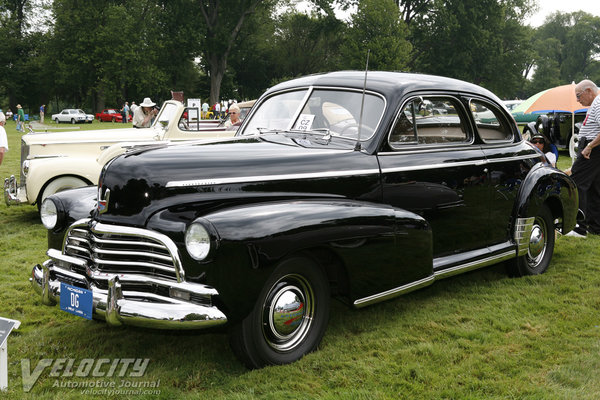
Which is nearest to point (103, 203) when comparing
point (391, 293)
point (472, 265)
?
point (391, 293)

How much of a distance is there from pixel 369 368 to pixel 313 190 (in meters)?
1.20

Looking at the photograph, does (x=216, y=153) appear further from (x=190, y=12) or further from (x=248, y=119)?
(x=190, y=12)

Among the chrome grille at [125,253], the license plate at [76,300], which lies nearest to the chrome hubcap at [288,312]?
the chrome grille at [125,253]

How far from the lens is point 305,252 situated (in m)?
3.46

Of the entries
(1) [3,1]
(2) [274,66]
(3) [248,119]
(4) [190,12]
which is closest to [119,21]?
(4) [190,12]

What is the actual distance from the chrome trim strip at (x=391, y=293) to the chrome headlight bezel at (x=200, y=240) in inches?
45.8

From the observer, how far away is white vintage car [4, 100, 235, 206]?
7965mm

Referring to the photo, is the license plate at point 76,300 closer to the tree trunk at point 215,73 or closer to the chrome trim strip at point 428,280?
the chrome trim strip at point 428,280

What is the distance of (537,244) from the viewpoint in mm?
5609

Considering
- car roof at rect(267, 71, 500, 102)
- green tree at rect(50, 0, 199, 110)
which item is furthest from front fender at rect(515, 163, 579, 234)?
green tree at rect(50, 0, 199, 110)

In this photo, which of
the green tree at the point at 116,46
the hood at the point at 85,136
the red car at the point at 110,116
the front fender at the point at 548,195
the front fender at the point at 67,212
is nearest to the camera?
the front fender at the point at 67,212

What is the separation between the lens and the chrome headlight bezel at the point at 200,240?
3.02 m

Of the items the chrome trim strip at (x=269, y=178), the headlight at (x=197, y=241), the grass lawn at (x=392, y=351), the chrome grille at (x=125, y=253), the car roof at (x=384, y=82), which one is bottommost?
the grass lawn at (x=392, y=351)

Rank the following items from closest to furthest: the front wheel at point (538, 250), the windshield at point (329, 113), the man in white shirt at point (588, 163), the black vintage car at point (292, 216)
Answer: the black vintage car at point (292, 216)
the windshield at point (329, 113)
the front wheel at point (538, 250)
the man in white shirt at point (588, 163)
